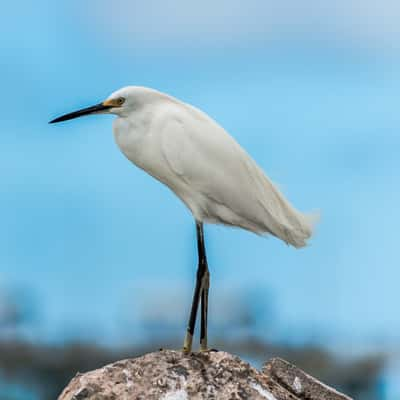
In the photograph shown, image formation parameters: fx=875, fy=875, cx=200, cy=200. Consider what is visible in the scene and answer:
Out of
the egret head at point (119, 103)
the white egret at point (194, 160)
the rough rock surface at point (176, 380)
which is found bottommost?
the rough rock surface at point (176, 380)

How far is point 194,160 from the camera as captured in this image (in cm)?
714

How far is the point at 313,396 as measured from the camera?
22.9ft

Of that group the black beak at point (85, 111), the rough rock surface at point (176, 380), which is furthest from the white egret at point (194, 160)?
the rough rock surface at point (176, 380)

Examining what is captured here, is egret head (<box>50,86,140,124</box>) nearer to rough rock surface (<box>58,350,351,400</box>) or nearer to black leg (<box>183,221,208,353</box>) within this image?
black leg (<box>183,221,208,353</box>)

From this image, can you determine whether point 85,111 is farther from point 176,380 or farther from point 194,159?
point 176,380

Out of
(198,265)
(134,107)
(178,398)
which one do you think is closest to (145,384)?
(178,398)

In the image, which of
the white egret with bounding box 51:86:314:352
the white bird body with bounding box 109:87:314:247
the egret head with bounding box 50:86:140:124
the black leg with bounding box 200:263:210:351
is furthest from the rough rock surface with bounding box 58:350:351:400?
the egret head with bounding box 50:86:140:124

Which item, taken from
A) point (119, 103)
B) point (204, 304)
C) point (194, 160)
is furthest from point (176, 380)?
point (119, 103)

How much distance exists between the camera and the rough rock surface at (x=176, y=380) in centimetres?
609

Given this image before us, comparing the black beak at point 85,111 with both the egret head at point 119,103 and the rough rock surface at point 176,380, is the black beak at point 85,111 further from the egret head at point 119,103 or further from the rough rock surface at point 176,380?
the rough rock surface at point 176,380

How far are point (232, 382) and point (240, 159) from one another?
2.02 metres


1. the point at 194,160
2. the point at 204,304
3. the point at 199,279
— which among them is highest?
the point at 194,160

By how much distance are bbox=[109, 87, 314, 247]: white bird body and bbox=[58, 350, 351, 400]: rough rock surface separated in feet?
4.25

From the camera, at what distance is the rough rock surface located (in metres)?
6.09
